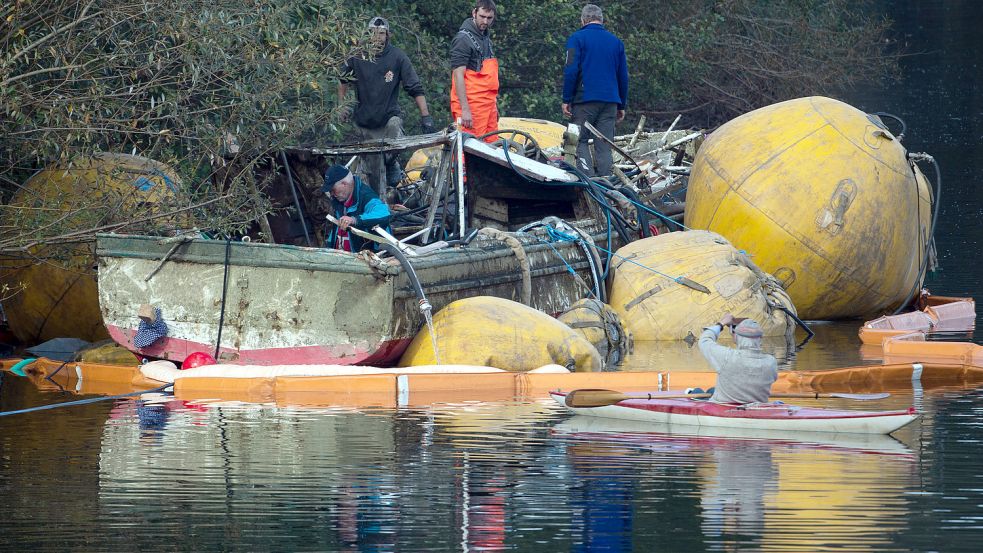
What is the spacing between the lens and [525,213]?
609 inches

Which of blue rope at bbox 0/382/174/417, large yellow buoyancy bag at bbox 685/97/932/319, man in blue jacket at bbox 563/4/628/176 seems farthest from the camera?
man in blue jacket at bbox 563/4/628/176

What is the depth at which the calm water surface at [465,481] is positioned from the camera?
23.7ft

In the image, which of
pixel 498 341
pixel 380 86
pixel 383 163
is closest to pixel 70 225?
pixel 383 163

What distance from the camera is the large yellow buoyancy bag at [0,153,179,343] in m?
12.9

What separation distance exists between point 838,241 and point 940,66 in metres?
27.5

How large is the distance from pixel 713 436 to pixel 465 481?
188cm

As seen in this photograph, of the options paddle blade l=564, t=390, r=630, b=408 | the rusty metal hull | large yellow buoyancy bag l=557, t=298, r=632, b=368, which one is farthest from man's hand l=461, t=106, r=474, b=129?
paddle blade l=564, t=390, r=630, b=408

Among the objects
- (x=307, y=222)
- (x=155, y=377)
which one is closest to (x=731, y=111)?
(x=307, y=222)

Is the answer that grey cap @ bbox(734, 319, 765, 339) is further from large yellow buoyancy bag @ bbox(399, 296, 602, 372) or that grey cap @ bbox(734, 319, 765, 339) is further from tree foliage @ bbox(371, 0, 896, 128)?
tree foliage @ bbox(371, 0, 896, 128)

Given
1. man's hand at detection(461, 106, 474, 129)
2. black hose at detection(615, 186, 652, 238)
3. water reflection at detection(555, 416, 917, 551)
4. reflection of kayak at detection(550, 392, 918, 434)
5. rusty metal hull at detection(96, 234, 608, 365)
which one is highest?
man's hand at detection(461, 106, 474, 129)

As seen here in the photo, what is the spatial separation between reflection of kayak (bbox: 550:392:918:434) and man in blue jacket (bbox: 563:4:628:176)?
635 cm

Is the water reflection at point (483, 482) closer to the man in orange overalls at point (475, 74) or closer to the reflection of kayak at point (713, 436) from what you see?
the reflection of kayak at point (713, 436)

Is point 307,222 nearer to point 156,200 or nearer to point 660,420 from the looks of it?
point 156,200

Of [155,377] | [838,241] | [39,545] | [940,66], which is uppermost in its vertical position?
[940,66]
